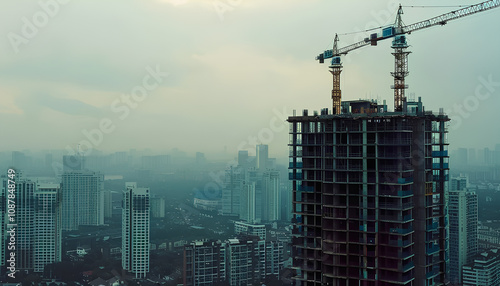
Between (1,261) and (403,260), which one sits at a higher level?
(403,260)

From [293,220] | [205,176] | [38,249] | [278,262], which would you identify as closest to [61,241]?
[38,249]

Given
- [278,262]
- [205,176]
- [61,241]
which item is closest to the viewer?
[278,262]

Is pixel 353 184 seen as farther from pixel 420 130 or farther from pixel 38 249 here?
pixel 38 249

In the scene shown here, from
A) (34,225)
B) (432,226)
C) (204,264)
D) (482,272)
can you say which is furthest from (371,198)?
(34,225)

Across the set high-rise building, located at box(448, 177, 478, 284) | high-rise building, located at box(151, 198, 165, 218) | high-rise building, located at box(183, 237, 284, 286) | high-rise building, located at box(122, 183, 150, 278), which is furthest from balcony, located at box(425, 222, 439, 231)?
high-rise building, located at box(151, 198, 165, 218)

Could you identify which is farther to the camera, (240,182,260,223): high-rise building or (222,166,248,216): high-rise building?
(240,182,260,223): high-rise building

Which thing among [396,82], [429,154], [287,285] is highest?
[396,82]

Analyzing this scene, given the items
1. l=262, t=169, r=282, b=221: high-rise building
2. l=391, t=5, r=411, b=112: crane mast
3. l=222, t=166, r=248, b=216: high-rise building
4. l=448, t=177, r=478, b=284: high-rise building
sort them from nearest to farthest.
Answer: l=391, t=5, r=411, b=112: crane mast < l=448, t=177, r=478, b=284: high-rise building < l=262, t=169, r=282, b=221: high-rise building < l=222, t=166, r=248, b=216: high-rise building

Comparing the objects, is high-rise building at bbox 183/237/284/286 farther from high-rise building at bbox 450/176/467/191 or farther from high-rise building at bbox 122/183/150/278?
high-rise building at bbox 450/176/467/191
